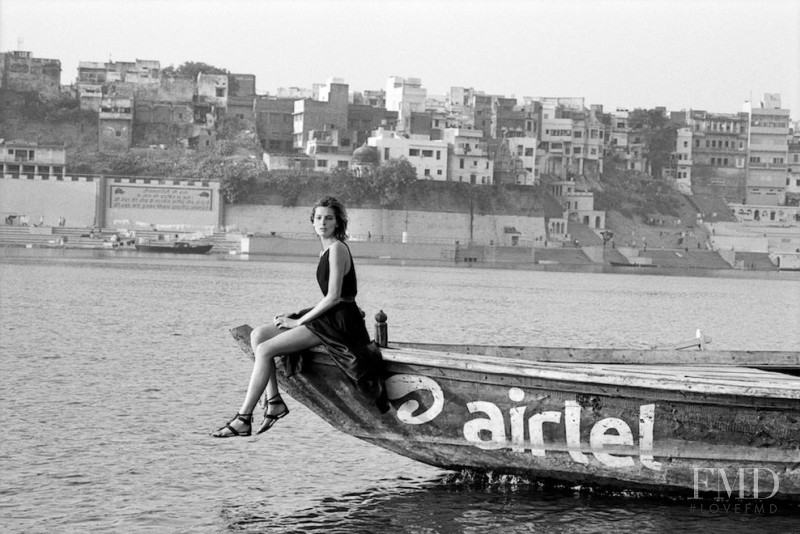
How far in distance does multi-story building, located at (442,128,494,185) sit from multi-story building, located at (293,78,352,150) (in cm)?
712

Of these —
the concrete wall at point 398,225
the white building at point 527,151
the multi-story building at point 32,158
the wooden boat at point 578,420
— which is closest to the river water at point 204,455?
the wooden boat at point 578,420

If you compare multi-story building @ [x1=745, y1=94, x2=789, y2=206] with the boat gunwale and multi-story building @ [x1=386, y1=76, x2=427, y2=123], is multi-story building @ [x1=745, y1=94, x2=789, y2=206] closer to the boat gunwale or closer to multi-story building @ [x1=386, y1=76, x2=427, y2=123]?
multi-story building @ [x1=386, y1=76, x2=427, y2=123]

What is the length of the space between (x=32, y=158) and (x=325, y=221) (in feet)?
248

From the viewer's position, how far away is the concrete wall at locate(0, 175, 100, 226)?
78812 mm

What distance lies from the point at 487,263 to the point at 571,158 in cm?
1711

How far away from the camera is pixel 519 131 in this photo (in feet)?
324

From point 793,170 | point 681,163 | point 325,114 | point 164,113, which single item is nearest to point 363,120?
point 325,114

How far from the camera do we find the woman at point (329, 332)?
8.84 m

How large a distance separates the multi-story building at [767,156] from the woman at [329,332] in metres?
100

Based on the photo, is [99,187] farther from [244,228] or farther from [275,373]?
[275,373]

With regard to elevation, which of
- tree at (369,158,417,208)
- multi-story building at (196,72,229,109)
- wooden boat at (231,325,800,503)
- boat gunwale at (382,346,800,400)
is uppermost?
multi-story building at (196,72,229,109)

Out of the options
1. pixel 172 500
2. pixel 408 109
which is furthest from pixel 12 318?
pixel 408 109

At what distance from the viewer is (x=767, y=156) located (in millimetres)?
108750

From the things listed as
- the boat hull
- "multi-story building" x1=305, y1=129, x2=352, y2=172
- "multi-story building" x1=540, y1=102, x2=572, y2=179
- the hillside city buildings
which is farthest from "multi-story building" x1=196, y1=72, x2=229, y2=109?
"multi-story building" x1=540, y1=102, x2=572, y2=179
